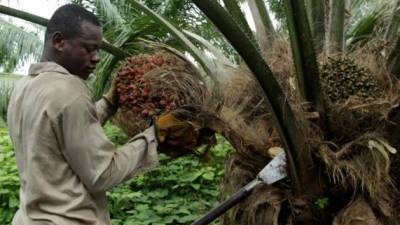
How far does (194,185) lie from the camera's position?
4.26m

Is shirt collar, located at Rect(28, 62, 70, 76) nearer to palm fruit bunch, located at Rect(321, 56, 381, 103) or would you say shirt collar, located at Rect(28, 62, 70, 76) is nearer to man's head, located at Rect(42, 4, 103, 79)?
man's head, located at Rect(42, 4, 103, 79)

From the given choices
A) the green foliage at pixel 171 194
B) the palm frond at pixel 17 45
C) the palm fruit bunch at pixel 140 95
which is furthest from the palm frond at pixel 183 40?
the palm frond at pixel 17 45

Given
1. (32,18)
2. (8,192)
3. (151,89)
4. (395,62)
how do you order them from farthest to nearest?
(8,192) → (32,18) → (395,62) → (151,89)

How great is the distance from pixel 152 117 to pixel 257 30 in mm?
1323

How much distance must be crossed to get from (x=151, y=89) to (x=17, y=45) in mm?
5755

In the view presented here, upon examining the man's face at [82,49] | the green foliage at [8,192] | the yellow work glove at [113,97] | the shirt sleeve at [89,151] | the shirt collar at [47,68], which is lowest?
the green foliage at [8,192]

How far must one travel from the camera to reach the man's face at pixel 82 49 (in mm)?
1986

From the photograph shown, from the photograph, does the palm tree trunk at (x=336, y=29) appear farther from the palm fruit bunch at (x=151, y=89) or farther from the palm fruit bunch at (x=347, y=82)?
the palm fruit bunch at (x=151, y=89)

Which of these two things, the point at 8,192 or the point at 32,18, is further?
the point at 8,192

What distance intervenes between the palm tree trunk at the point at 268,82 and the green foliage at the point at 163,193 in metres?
1.39

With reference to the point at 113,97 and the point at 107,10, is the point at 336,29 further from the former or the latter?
the point at 107,10

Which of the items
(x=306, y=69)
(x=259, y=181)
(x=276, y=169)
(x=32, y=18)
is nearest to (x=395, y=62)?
(x=306, y=69)

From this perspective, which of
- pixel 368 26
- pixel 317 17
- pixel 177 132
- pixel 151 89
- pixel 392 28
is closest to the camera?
pixel 177 132

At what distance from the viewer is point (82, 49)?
1.99 m
